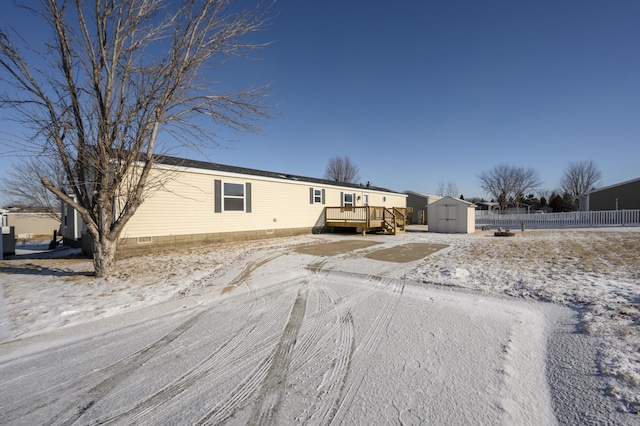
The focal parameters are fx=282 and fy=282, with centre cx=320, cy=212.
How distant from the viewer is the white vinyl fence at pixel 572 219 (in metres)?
17.4

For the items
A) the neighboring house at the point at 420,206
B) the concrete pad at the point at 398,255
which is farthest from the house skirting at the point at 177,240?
the neighboring house at the point at 420,206

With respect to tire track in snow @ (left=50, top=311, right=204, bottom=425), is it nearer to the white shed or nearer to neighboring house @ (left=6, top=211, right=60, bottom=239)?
the white shed

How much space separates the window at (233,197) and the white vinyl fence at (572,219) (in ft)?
58.8

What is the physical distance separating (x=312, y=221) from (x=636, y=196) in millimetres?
22119

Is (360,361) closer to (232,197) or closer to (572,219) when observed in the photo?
(232,197)

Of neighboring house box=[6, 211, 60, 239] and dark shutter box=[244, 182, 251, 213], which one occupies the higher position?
dark shutter box=[244, 182, 251, 213]

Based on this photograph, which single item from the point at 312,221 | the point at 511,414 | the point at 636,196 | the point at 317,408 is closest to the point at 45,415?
the point at 317,408

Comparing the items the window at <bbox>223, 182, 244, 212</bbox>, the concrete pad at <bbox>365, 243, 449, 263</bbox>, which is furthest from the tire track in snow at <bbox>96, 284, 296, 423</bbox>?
the window at <bbox>223, 182, 244, 212</bbox>

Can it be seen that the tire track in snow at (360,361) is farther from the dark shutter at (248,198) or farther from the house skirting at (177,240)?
the dark shutter at (248,198)

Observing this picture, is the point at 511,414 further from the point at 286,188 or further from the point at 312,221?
the point at 312,221

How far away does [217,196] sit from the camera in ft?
35.9

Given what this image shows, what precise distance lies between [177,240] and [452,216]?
14.5m

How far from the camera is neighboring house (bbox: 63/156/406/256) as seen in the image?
9.05m

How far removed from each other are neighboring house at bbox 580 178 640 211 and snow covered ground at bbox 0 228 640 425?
20.5 metres
